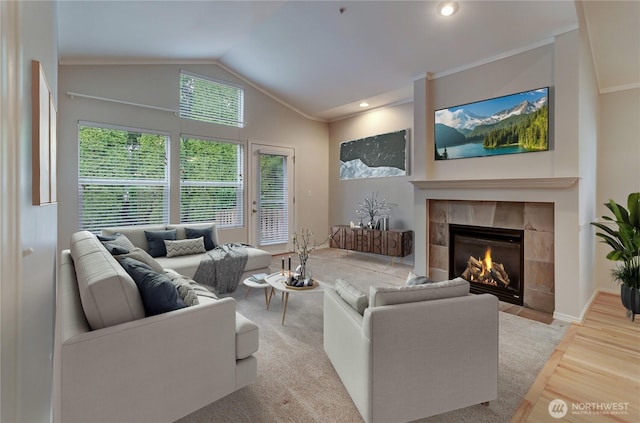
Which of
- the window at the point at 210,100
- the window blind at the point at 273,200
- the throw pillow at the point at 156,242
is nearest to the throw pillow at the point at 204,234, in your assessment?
the throw pillow at the point at 156,242

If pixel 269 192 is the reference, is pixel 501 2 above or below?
above

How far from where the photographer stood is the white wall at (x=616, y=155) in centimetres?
378

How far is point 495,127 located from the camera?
151 inches

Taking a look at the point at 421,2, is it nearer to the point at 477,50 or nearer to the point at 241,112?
the point at 477,50

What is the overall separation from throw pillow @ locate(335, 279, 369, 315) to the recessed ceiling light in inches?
125

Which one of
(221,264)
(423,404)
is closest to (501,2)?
(423,404)

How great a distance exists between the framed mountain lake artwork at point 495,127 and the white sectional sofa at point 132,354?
11.8 ft

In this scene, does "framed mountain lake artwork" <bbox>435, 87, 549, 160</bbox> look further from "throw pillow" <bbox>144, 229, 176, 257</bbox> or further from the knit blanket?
"throw pillow" <bbox>144, 229, 176, 257</bbox>

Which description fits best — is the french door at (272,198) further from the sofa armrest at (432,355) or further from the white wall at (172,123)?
the sofa armrest at (432,355)

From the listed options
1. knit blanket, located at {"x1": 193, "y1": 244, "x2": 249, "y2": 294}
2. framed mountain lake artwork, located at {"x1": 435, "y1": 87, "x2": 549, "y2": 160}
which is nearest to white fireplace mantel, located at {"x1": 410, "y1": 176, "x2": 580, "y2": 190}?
framed mountain lake artwork, located at {"x1": 435, "y1": 87, "x2": 549, "y2": 160}

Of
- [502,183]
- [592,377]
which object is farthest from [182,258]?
[592,377]

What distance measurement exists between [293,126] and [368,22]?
3.11 m

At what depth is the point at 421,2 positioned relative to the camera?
340cm

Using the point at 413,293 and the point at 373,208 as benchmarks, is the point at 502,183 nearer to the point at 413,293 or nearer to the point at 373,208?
the point at 413,293
